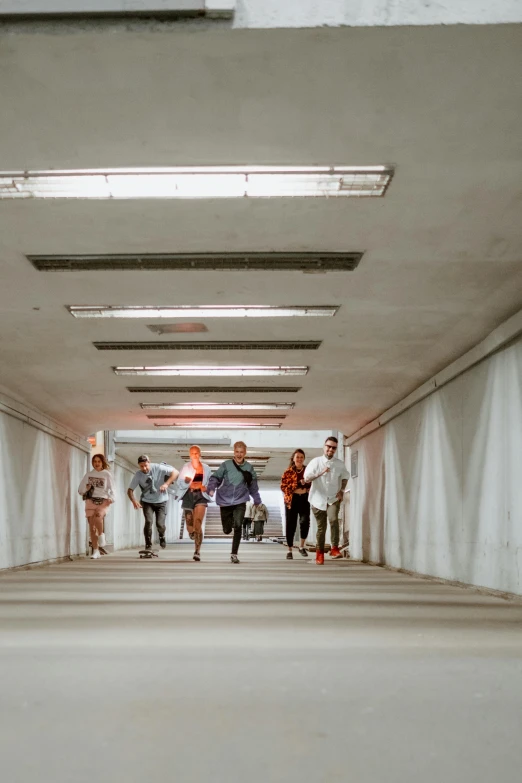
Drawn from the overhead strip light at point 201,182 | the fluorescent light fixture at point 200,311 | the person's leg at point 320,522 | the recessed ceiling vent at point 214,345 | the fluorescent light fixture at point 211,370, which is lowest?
the person's leg at point 320,522

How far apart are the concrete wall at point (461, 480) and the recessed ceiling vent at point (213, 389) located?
2.11 meters

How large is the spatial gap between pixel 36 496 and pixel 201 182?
11.6 m

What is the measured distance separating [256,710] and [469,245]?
4.96 meters

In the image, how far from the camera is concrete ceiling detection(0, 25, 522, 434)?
14.7 ft

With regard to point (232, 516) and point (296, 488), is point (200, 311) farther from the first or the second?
point (296, 488)

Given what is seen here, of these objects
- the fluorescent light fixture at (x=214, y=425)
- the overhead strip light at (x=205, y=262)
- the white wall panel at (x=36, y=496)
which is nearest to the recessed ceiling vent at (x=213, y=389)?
the white wall panel at (x=36, y=496)

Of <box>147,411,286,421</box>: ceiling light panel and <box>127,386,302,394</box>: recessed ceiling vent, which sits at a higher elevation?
<box>127,386,302,394</box>: recessed ceiling vent

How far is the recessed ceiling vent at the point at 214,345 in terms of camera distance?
38.6 ft

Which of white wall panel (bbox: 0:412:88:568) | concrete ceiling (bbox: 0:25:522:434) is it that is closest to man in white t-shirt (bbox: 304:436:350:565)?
concrete ceiling (bbox: 0:25:522:434)

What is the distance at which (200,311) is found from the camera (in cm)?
1003

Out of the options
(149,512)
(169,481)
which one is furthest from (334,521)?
(149,512)

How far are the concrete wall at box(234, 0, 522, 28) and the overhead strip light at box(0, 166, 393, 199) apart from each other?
170 centimetres

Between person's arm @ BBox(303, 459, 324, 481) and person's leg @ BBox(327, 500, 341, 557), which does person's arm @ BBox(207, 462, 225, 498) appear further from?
person's leg @ BBox(327, 500, 341, 557)

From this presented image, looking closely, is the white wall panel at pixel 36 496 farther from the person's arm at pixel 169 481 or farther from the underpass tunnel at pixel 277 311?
the person's arm at pixel 169 481
